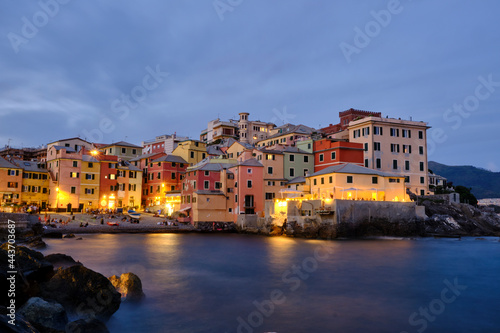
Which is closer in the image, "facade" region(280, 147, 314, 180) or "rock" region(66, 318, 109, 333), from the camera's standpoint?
"rock" region(66, 318, 109, 333)

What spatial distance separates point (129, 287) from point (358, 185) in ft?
127

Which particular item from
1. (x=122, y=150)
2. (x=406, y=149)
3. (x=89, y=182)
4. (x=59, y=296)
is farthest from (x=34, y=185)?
(x=406, y=149)

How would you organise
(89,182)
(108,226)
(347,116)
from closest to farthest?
(108,226)
(89,182)
(347,116)

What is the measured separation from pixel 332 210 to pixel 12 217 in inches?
1358

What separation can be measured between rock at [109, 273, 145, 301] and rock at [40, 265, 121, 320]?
2.23 m

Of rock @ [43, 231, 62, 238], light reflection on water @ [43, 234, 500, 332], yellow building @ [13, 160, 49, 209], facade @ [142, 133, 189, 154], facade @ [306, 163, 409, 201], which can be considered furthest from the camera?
facade @ [142, 133, 189, 154]

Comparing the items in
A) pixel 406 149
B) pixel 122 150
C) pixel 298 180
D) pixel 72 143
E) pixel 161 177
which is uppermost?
pixel 122 150

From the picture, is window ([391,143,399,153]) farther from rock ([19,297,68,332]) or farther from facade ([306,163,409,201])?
rock ([19,297,68,332])

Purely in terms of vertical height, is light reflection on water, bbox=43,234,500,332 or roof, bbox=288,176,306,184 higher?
roof, bbox=288,176,306,184

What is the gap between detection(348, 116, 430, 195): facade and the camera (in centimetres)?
6009

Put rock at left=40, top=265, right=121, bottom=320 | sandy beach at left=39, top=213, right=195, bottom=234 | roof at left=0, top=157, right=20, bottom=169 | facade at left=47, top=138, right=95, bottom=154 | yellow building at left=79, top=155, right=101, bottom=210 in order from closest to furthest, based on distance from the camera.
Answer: rock at left=40, top=265, right=121, bottom=320 → sandy beach at left=39, top=213, right=195, bottom=234 → roof at left=0, top=157, right=20, bottom=169 → yellow building at left=79, top=155, right=101, bottom=210 → facade at left=47, top=138, right=95, bottom=154

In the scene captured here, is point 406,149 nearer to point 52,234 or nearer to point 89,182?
point 52,234

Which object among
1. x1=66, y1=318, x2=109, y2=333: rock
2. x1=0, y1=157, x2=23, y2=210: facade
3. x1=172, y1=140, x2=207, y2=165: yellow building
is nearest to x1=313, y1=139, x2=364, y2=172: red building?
x1=172, y1=140, x2=207, y2=165: yellow building

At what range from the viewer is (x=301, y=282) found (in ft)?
77.8
